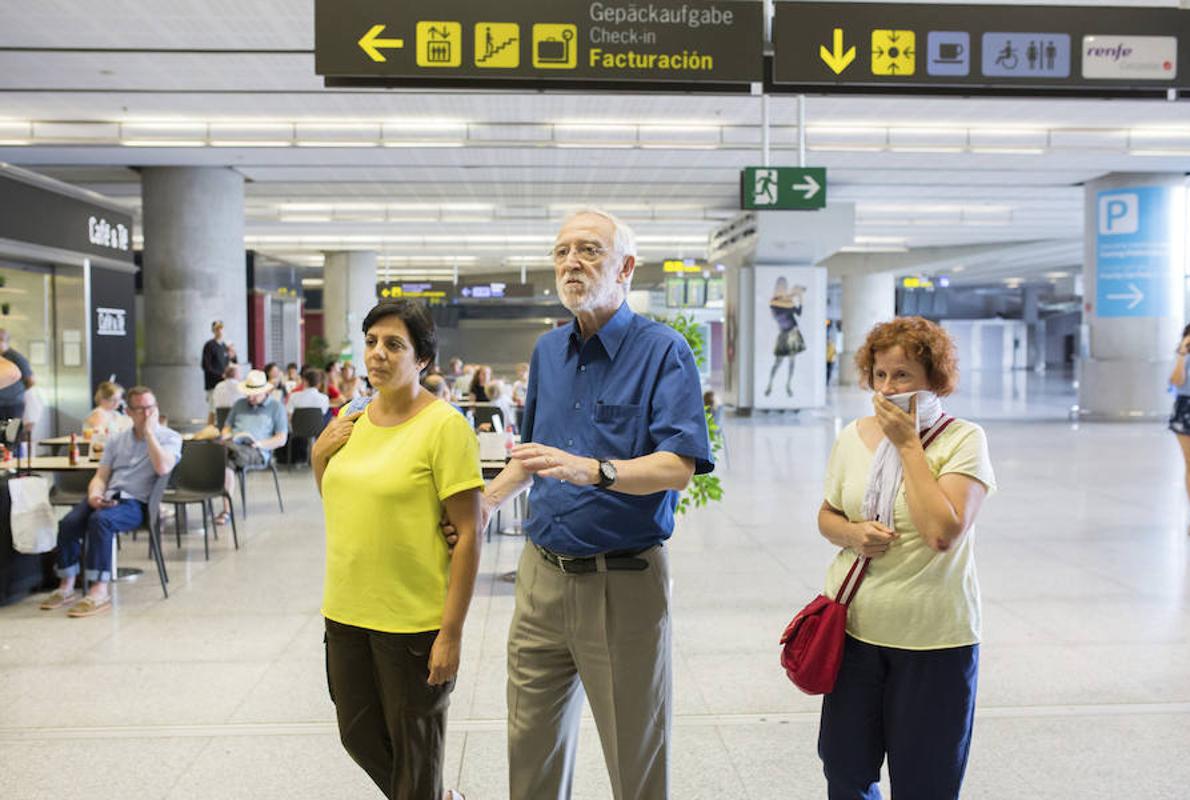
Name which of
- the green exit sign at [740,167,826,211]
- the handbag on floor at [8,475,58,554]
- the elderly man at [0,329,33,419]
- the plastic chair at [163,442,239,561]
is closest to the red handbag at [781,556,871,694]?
the handbag on floor at [8,475,58,554]

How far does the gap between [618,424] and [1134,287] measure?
18317mm

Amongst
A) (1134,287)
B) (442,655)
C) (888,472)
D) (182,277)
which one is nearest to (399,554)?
(442,655)

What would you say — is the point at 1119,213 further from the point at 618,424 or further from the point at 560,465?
the point at 560,465

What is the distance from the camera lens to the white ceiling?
9977 mm

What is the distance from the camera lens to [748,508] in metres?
9.48

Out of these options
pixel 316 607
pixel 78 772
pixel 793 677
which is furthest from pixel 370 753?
pixel 316 607

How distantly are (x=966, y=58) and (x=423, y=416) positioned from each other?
4.36 metres

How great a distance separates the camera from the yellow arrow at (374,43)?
5441 mm

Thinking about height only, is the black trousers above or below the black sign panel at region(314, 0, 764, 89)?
below

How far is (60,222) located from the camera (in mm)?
12000

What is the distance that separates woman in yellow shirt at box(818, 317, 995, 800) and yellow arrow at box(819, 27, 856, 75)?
3.64m

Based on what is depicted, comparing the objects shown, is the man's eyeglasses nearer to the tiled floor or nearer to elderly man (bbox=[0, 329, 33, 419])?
the tiled floor

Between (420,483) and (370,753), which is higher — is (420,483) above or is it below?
above

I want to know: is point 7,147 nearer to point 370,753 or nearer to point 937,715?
point 370,753
